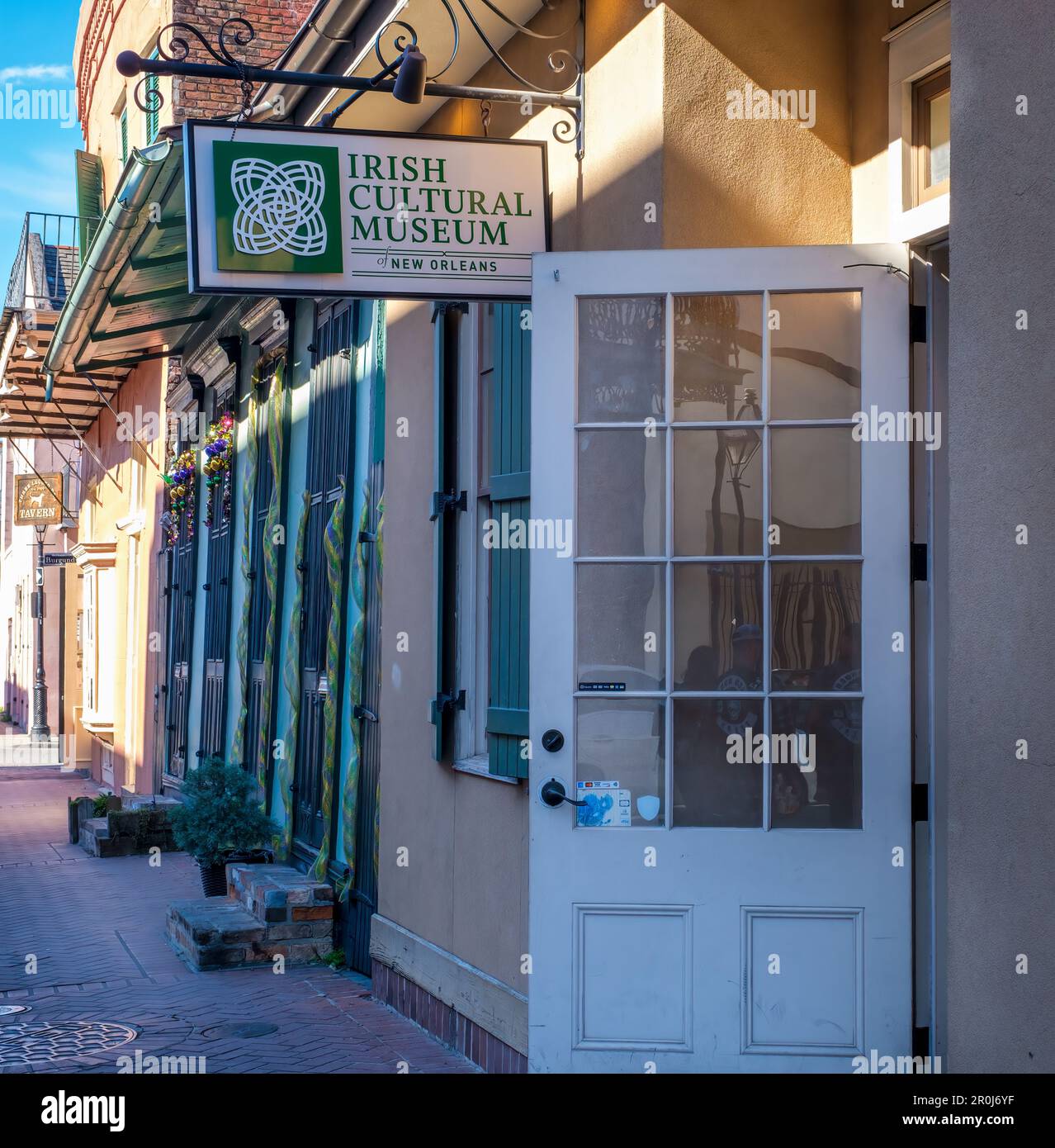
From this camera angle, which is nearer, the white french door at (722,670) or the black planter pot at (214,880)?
the white french door at (722,670)

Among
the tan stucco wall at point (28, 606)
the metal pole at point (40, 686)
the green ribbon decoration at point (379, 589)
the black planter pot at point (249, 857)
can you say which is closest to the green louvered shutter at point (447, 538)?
the green ribbon decoration at point (379, 589)

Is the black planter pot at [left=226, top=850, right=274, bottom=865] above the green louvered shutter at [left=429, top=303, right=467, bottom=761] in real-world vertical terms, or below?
below

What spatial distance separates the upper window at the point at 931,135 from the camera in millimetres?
4621

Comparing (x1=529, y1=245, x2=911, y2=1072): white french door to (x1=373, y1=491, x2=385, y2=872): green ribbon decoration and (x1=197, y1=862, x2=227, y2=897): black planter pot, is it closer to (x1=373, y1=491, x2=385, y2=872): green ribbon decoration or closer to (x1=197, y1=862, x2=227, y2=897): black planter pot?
Answer: (x1=373, y1=491, x2=385, y2=872): green ribbon decoration

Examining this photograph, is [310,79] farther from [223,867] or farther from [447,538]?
[223,867]

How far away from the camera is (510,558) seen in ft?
18.7

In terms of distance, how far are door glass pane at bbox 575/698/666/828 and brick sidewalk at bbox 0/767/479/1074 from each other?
6.57ft

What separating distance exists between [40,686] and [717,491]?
97.2ft

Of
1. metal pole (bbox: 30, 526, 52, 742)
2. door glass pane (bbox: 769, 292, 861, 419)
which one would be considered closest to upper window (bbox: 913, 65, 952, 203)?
door glass pane (bbox: 769, 292, 861, 419)

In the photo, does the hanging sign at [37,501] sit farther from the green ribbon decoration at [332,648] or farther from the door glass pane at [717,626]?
the door glass pane at [717,626]

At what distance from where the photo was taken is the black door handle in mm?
4463

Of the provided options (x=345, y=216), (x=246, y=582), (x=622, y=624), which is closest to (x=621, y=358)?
(x=622, y=624)

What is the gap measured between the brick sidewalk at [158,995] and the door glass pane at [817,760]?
2329 millimetres

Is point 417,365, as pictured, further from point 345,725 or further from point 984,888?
point 984,888
